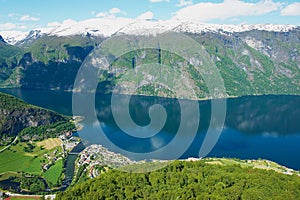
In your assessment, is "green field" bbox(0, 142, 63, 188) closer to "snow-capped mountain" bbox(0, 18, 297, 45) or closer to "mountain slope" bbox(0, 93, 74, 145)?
"mountain slope" bbox(0, 93, 74, 145)

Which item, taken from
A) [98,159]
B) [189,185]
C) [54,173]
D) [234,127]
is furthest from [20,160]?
[234,127]

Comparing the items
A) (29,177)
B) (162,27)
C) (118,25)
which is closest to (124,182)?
(29,177)

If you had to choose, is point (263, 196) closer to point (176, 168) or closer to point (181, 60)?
point (176, 168)

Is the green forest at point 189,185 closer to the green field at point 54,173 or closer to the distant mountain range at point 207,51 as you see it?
the green field at point 54,173

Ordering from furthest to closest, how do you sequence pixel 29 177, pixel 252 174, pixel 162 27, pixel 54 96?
pixel 162 27 → pixel 54 96 → pixel 29 177 → pixel 252 174

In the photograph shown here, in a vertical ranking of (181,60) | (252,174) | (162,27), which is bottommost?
(252,174)

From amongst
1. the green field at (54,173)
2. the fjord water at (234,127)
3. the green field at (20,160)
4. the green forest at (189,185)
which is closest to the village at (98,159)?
the green field at (54,173)
